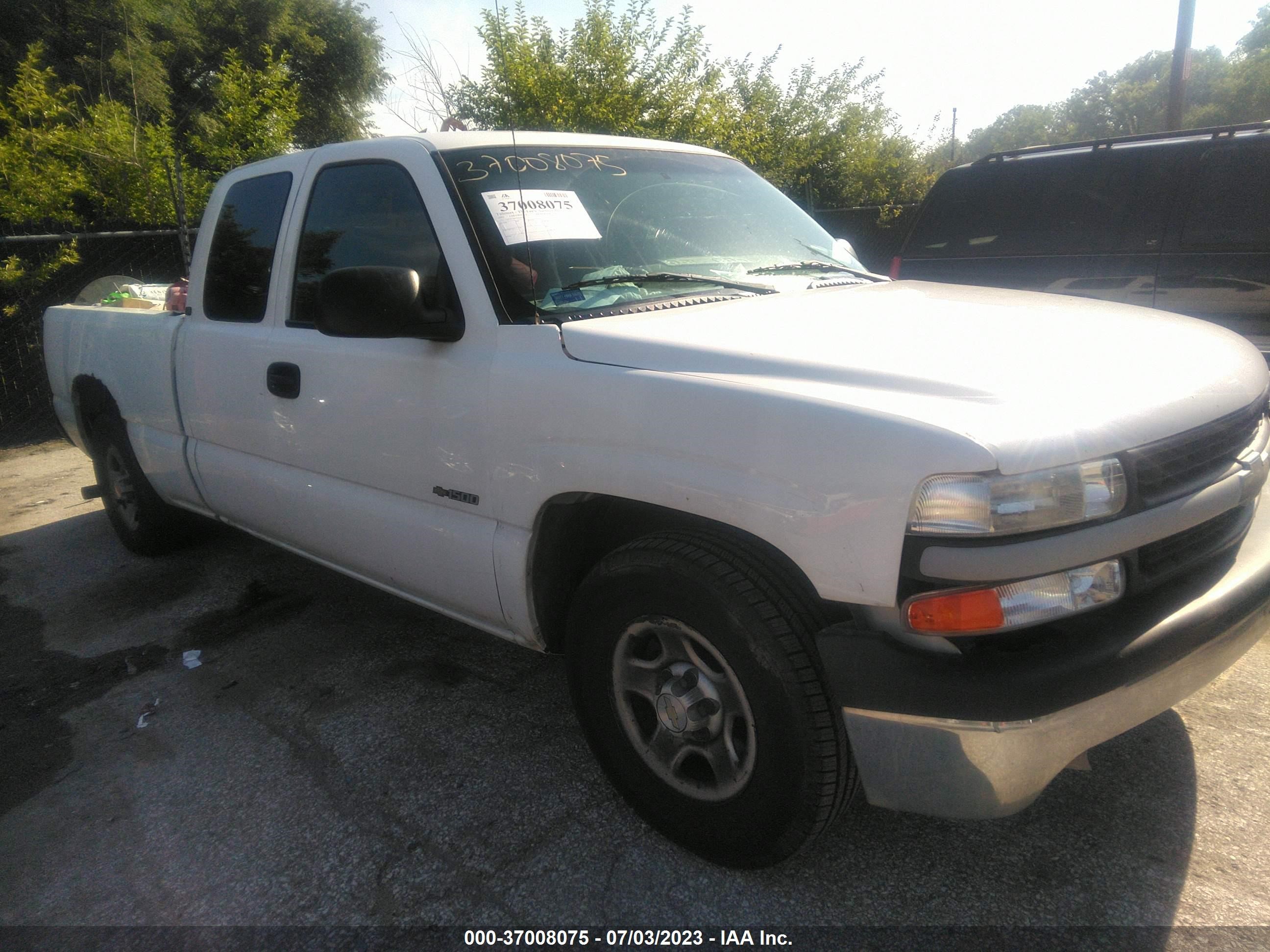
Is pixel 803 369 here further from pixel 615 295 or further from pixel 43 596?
pixel 43 596

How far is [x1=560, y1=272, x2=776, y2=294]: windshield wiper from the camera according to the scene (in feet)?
8.48

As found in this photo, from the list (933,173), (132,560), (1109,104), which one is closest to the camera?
(132,560)

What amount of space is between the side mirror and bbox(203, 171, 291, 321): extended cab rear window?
1.10m

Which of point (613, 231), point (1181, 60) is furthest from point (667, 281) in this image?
point (1181, 60)

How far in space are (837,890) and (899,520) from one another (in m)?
1.05

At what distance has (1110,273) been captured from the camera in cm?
464

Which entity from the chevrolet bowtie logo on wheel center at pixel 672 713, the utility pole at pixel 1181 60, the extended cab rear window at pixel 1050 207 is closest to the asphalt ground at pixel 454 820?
the chevrolet bowtie logo on wheel center at pixel 672 713

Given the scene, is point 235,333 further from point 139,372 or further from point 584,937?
point 584,937

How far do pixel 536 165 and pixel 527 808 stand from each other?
201 cm

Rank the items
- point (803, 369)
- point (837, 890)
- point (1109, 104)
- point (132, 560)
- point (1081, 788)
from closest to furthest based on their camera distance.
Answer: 1. point (803, 369)
2. point (837, 890)
3. point (1081, 788)
4. point (132, 560)
5. point (1109, 104)

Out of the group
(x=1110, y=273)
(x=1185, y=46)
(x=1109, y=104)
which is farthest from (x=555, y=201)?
(x=1109, y=104)

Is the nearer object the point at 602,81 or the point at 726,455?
the point at 726,455

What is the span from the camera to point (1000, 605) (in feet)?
5.61

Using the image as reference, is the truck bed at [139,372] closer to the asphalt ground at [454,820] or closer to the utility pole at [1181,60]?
the asphalt ground at [454,820]
